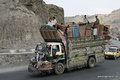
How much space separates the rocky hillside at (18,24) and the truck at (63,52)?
77.2 ft

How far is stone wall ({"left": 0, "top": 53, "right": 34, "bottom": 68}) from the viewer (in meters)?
20.6

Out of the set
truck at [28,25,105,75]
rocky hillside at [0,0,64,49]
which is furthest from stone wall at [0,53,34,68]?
rocky hillside at [0,0,64,49]

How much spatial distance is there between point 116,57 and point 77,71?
9.39 meters

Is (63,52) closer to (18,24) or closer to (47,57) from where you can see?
(47,57)

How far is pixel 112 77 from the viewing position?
50.3 ft

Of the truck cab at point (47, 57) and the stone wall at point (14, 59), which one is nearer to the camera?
the truck cab at point (47, 57)

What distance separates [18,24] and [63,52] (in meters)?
28.2

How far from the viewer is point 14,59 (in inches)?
832

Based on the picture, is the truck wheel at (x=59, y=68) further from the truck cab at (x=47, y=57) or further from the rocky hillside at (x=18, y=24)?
the rocky hillside at (x=18, y=24)

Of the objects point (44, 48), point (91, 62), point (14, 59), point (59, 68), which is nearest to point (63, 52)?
point (59, 68)

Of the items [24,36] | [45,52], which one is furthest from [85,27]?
[24,36]

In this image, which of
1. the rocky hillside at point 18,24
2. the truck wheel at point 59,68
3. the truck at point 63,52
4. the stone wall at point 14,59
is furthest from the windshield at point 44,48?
the rocky hillside at point 18,24

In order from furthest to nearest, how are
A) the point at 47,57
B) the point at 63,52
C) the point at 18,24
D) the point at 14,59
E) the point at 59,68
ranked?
the point at 18,24
the point at 14,59
the point at 63,52
the point at 59,68
the point at 47,57

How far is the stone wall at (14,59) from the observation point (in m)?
20.6
